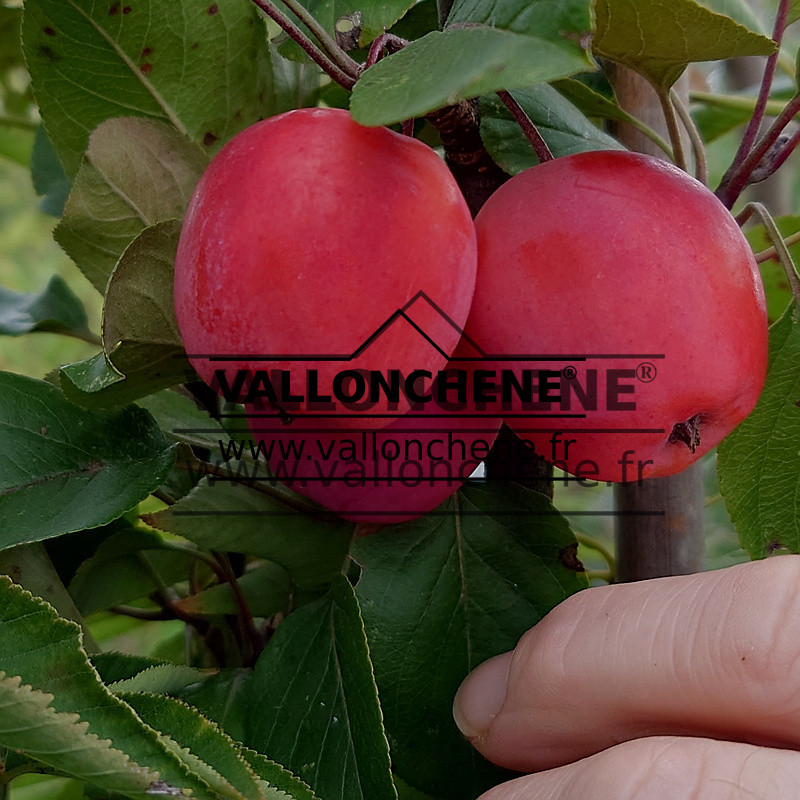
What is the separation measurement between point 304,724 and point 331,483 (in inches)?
4.2

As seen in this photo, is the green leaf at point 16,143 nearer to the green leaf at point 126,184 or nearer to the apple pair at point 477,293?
the green leaf at point 126,184

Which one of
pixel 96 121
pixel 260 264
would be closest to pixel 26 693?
pixel 260 264

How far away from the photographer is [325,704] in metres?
0.40

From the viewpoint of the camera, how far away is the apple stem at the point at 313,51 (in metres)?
0.32

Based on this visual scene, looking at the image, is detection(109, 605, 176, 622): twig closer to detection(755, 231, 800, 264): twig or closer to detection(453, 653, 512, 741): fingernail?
detection(453, 653, 512, 741): fingernail

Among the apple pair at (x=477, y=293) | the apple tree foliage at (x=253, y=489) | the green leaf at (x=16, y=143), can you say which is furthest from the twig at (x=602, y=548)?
the green leaf at (x=16, y=143)

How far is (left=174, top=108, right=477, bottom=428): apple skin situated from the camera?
289 millimetres

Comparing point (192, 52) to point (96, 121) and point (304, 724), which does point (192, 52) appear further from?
point (304, 724)

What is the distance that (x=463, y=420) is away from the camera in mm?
401

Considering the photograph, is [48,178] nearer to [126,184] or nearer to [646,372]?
[126,184]

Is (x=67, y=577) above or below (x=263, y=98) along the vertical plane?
below

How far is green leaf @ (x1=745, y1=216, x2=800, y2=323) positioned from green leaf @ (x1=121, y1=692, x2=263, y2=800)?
1.49ft

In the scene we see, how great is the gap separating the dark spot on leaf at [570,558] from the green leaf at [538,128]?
0.18 m

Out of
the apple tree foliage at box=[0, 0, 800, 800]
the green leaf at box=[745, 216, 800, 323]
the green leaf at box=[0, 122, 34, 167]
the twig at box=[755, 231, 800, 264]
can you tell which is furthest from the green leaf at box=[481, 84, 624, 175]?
the green leaf at box=[0, 122, 34, 167]
